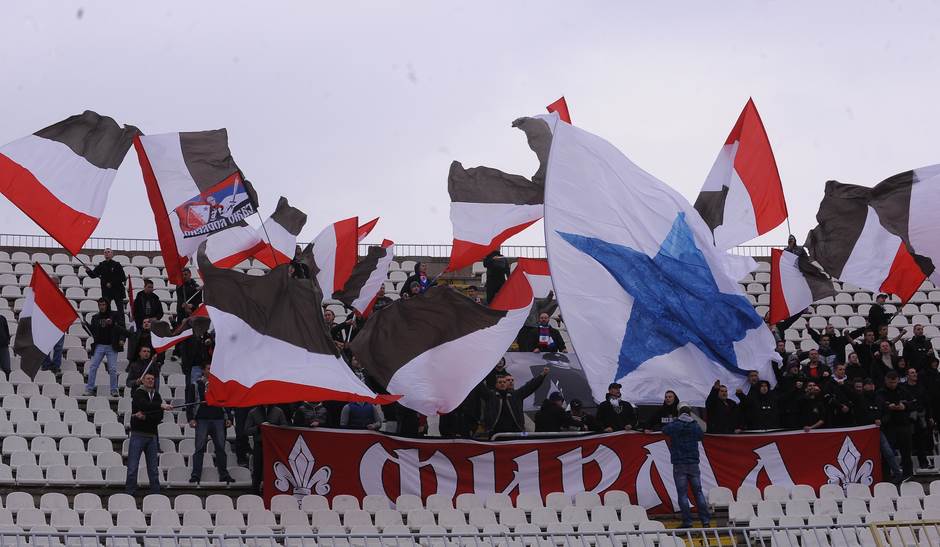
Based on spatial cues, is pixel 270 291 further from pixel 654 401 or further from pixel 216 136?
pixel 654 401

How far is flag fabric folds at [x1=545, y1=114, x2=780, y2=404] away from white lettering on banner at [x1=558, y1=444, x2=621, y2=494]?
762 mm

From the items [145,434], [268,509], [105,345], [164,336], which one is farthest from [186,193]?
[268,509]

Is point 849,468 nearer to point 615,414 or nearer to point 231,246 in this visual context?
point 615,414

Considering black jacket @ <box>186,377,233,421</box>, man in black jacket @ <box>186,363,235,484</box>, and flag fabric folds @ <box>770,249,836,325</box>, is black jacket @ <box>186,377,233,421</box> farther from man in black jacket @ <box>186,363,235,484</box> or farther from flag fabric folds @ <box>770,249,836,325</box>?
flag fabric folds @ <box>770,249,836,325</box>

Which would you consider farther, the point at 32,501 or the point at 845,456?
the point at 845,456

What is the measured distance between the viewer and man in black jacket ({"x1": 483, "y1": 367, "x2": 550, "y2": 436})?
67.5 ft

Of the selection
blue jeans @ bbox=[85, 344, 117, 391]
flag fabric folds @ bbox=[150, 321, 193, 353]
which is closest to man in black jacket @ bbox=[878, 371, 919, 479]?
flag fabric folds @ bbox=[150, 321, 193, 353]

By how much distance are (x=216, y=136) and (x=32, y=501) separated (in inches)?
218

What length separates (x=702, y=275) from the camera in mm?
21172

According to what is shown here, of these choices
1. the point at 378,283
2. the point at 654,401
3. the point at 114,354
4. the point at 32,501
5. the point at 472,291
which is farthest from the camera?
the point at 472,291

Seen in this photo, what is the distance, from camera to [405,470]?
65.0ft

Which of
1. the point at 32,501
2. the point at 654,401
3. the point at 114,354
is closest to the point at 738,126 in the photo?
the point at 654,401

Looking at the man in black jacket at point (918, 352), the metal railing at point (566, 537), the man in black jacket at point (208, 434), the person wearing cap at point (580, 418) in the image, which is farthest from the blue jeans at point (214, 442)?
the man in black jacket at point (918, 352)

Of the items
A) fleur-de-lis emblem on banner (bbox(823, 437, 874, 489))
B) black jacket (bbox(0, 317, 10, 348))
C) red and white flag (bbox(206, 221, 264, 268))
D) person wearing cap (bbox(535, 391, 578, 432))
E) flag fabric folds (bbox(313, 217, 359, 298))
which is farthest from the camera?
flag fabric folds (bbox(313, 217, 359, 298))
